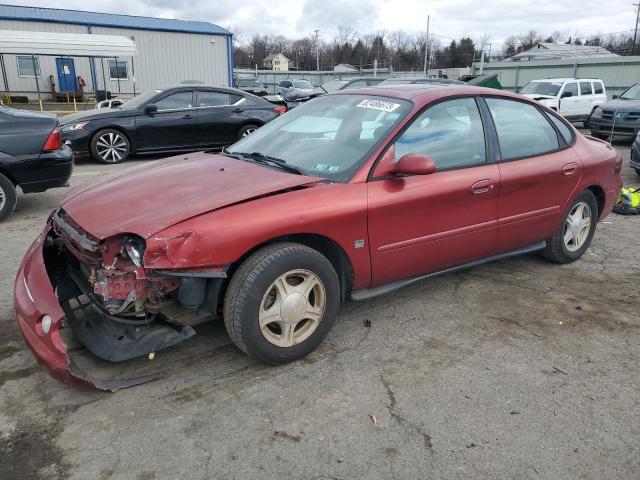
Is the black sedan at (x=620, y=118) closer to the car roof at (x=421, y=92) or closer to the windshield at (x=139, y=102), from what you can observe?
the car roof at (x=421, y=92)

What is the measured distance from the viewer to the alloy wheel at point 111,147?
951 centimetres

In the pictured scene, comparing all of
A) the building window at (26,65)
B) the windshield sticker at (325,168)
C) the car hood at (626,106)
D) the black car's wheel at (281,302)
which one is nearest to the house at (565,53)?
the car hood at (626,106)

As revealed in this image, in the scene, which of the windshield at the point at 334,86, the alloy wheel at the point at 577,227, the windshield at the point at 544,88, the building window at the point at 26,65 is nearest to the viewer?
the alloy wheel at the point at 577,227

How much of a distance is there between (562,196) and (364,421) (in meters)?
2.78

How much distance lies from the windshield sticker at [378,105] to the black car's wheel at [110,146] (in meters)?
7.07

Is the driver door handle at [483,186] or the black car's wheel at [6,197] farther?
the black car's wheel at [6,197]

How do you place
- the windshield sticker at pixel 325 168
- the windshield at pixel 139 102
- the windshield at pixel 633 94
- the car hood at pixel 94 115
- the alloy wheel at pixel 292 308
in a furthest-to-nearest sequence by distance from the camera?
1. the windshield at pixel 633 94
2. the windshield at pixel 139 102
3. the car hood at pixel 94 115
4. the windshield sticker at pixel 325 168
5. the alloy wheel at pixel 292 308

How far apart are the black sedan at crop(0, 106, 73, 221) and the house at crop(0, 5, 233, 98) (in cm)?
2028

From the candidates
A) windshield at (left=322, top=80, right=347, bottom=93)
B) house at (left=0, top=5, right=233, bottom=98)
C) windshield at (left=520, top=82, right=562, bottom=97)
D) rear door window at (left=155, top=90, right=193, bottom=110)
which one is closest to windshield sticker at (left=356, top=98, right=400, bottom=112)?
rear door window at (left=155, top=90, right=193, bottom=110)

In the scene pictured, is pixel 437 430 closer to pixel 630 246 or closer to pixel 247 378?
pixel 247 378

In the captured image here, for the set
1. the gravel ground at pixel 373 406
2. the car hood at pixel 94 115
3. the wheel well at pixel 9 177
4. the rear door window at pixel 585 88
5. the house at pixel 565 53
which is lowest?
the gravel ground at pixel 373 406

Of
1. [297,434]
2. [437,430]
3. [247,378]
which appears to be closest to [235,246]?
[247,378]

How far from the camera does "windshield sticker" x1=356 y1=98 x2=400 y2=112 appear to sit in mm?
3609

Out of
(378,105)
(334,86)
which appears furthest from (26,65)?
(378,105)
